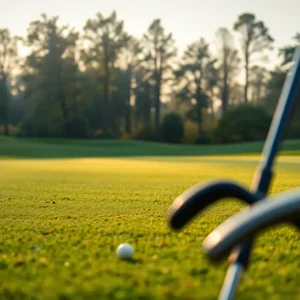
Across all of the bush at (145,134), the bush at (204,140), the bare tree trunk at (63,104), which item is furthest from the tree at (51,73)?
the bush at (204,140)

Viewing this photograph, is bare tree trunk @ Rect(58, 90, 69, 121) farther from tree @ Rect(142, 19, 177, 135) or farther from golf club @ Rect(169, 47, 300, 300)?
golf club @ Rect(169, 47, 300, 300)

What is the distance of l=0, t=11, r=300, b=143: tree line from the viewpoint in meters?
65.8

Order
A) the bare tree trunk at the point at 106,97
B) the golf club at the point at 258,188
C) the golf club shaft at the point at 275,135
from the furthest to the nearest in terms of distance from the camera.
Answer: the bare tree trunk at the point at 106,97
the golf club shaft at the point at 275,135
the golf club at the point at 258,188

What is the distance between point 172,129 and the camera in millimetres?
62406

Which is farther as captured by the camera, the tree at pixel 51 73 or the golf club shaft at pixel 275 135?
the tree at pixel 51 73

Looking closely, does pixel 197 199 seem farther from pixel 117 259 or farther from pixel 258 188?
pixel 117 259

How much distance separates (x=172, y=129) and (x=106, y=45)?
15144 mm

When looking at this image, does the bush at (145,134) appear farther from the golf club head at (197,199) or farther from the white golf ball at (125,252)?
the golf club head at (197,199)

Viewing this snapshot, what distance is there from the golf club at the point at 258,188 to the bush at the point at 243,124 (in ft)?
183

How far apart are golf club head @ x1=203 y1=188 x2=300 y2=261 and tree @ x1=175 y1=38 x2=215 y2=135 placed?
223 ft

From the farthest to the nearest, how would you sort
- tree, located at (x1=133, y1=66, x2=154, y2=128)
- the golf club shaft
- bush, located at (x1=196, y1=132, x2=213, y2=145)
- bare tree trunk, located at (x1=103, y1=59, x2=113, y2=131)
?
1. tree, located at (x1=133, y1=66, x2=154, y2=128)
2. bare tree trunk, located at (x1=103, y1=59, x2=113, y2=131)
3. bush, located at (x1=196, y1=132, x2=213, y2=145)
4. the golf club shaft

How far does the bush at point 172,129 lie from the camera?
6200 cm

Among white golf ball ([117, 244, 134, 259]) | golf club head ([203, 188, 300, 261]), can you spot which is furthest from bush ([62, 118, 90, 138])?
golf club head ([203, 188, 300, 261])

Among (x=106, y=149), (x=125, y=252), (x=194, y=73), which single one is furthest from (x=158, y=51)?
(x=125, y=252)
